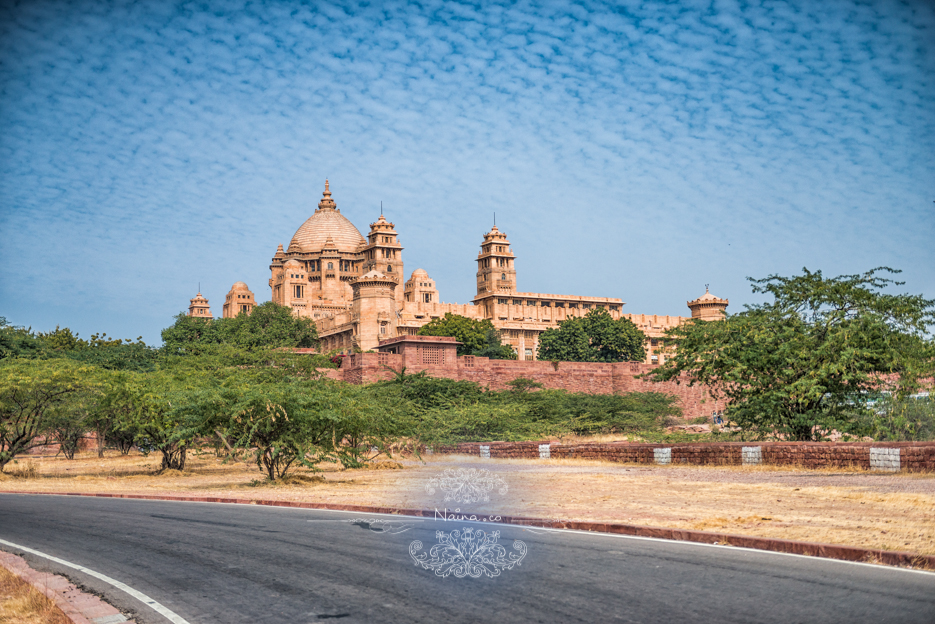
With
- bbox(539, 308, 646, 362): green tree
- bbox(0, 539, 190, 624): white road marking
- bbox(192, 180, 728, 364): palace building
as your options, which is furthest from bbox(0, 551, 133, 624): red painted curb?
bbox(192, 180, 728, 364): palace building

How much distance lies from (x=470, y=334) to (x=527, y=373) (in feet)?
125

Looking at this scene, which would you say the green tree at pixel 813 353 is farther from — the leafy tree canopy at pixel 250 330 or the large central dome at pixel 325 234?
the large central dome at pixel 325 234

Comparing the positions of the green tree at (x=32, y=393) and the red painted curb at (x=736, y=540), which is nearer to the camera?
the red painted curb at (x=736, y=540)

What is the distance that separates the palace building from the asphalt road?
95.4 metres

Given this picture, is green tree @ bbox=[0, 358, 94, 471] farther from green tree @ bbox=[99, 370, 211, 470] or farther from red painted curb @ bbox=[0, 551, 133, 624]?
red painted curb @ bbox=[0, 551, 133, 624]

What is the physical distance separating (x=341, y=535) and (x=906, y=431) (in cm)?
2560

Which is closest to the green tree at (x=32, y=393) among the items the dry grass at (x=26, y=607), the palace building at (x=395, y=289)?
the dry grass at (x=26, y=607)

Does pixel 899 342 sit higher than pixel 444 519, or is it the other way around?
pixel 899 342

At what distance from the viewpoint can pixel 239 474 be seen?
84.5 feet

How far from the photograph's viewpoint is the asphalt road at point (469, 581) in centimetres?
618

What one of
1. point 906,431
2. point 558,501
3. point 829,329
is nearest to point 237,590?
point 558,501

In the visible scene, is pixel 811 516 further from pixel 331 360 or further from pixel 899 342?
pixel 331 360

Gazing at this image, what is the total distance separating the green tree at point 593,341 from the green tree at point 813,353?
66.8 meters

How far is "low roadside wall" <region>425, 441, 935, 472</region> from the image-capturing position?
16.2 m
